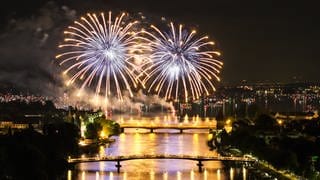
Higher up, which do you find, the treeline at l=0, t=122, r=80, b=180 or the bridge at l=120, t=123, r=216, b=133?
the bridge at l=120, t=123, r=216, b=133

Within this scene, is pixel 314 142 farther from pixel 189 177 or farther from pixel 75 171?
pixel 75 171

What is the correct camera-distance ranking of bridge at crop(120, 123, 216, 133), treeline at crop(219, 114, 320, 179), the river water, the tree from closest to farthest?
treeline at crop(219, 114, 320, 179) < the river water < the tree < bridge at crop(120, 123, 216, 133)

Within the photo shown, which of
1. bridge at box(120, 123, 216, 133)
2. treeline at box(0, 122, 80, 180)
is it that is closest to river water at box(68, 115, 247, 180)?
treeline at box(0, 122, 80, 180)

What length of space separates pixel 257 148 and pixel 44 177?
20.1 metres

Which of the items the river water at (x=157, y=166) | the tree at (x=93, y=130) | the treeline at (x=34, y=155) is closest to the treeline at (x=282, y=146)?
the river water at (x=157, y=166)

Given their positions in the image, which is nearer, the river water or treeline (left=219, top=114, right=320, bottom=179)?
treeline (left=219, top=114, right=320, bottom=179)

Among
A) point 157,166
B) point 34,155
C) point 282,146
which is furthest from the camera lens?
point 157,166

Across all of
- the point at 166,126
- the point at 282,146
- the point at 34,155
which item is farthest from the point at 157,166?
the point at 166,126

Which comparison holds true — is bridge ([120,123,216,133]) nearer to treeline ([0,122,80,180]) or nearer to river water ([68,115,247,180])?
river water ([68,115,247,180])

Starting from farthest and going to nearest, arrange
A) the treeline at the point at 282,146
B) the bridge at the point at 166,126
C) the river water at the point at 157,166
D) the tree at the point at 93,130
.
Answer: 1. the bridge at the point at 166,126
2. the tree at the point at 93,130
3. the river water at the point at 157,166
4. the treeline at the point at 282,146

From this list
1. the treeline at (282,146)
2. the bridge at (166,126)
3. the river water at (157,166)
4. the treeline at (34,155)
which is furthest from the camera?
the bridge at (166,126)

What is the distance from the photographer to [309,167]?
146 ft

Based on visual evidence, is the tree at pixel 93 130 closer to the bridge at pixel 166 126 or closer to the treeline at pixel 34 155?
the bridge at pixel 166 126

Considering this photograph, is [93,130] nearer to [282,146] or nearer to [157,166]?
[157,166]
